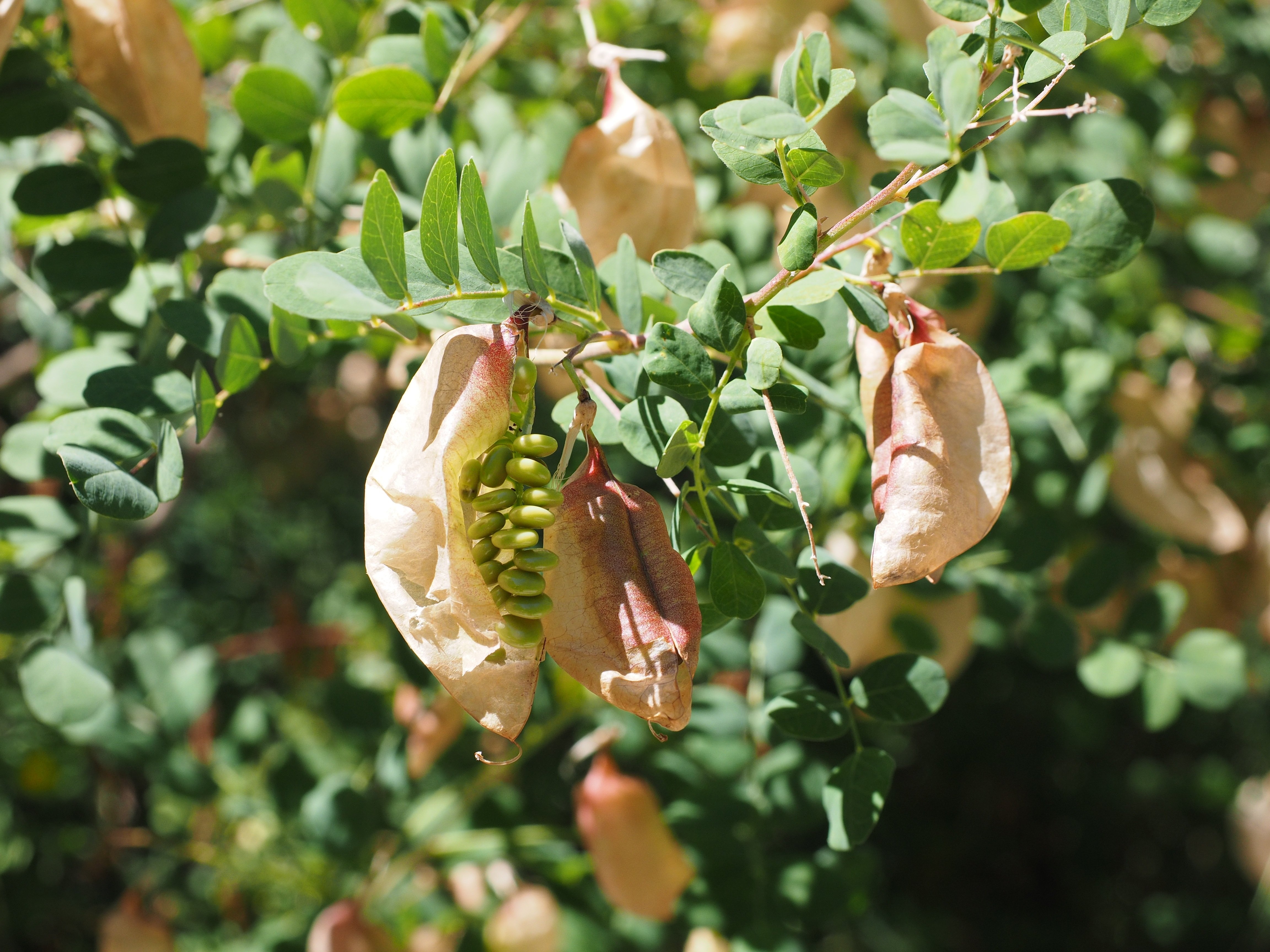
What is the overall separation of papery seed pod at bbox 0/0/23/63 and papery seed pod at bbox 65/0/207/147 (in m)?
0.06

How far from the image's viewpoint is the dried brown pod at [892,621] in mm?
846

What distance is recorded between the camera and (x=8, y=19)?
682 mm

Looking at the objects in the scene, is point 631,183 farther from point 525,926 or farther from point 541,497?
point 525,926


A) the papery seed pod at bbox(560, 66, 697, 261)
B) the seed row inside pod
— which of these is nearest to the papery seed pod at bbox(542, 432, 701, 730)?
the seed row inside pod

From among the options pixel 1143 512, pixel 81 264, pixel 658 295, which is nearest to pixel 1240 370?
pixel 1143 512

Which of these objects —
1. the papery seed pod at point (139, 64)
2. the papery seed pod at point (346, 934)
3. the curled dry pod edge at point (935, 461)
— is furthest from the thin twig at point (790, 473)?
the papery seed pod at point (346, 934)

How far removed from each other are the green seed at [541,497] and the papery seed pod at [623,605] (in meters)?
0.02

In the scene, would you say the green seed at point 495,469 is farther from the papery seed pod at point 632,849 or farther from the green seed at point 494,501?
the papery seed pod at point 632,849

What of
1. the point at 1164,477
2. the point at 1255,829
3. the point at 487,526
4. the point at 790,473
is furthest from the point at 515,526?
the point at 1255,829

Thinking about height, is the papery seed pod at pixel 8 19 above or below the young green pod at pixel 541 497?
above

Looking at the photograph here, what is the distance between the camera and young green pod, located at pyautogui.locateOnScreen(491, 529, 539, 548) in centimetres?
45

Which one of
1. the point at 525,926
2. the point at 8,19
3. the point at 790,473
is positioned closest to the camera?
the point at 790,473

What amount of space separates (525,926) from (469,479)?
0.77 meters

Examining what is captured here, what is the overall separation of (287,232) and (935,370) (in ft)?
2.07
